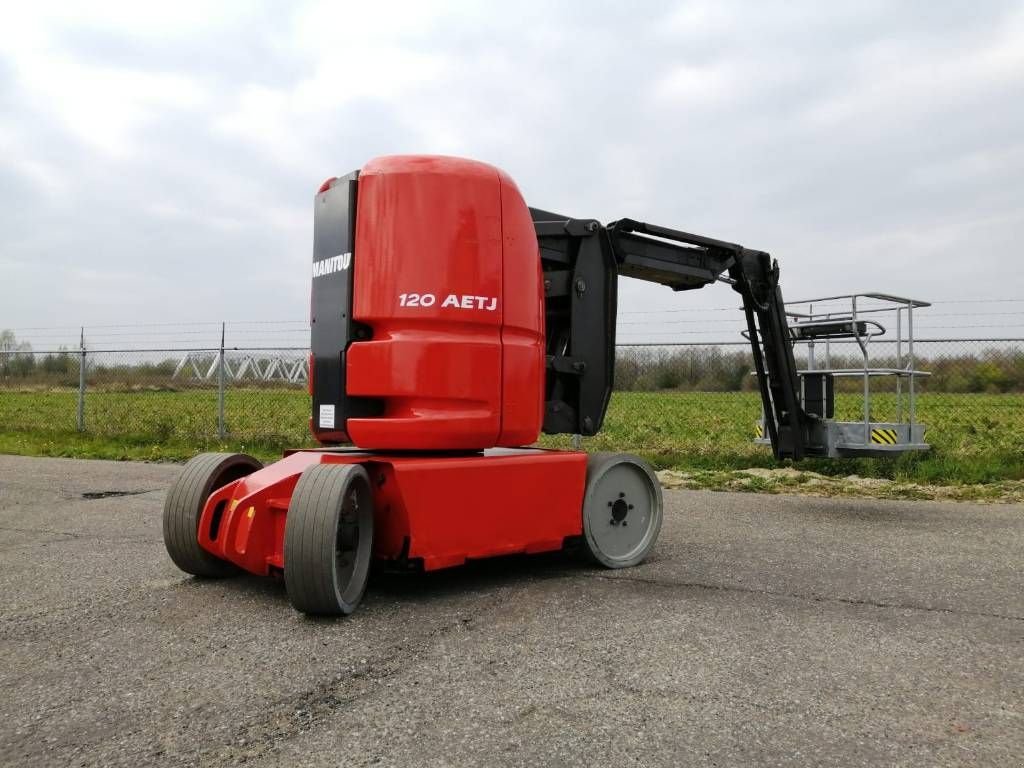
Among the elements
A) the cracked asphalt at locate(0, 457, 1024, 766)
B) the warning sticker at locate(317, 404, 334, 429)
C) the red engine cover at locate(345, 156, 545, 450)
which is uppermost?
the red engine cover at locate(345, 156, 545, 450)

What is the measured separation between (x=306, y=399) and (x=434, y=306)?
14.4 m

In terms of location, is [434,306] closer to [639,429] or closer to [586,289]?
[586,289]

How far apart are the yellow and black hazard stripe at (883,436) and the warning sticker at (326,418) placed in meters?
5.28

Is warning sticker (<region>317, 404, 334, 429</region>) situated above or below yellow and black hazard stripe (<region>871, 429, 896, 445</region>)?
above

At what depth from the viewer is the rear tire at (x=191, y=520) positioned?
4.66 meters

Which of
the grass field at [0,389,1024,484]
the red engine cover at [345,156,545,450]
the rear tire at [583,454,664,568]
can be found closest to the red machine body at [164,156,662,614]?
the red engine cover at [345,156,545,450]

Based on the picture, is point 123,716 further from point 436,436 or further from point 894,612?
point 894,612

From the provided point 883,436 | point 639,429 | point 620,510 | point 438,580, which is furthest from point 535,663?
point 639,429

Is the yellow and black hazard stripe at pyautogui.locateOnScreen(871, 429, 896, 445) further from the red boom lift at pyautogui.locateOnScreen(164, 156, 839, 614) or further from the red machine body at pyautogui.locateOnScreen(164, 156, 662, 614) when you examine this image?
the red machine body at pyautogui.locateOnScreen(164, 156, 662, 614)

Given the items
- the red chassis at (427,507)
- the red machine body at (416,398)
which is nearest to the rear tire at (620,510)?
the red machine body at (416,398)

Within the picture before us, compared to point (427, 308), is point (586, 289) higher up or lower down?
higher up

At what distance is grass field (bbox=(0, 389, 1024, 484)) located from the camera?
9.73m

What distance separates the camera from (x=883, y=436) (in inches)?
303

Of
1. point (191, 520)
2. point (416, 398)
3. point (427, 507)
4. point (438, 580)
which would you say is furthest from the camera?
point (438, 580)
